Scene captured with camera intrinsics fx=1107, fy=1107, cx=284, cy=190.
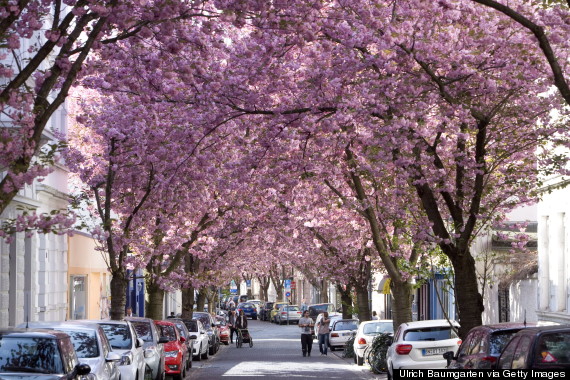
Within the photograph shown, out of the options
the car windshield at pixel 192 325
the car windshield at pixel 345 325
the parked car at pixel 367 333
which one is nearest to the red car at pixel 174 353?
the parked car at pixel 367 333

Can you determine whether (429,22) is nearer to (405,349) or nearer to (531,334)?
(531,334)

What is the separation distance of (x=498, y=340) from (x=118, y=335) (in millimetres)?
8252

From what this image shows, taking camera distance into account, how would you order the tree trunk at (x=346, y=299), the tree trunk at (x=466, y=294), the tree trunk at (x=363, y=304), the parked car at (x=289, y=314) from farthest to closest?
the parked car at (x=289, y=314), the tree trunk at (x=346, y=299), the tree trunk at (x=363, y=304), the tree trunk at (x=466, y=294)

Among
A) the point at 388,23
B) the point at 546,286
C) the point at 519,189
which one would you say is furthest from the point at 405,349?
the point at 388,23

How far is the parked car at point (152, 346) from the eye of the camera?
22672mm

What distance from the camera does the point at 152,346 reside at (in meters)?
22.9

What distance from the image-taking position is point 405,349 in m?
22.9

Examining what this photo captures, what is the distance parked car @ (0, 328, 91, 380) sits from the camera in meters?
12.6

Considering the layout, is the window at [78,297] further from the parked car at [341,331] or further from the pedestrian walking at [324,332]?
the parked car at [341,331]

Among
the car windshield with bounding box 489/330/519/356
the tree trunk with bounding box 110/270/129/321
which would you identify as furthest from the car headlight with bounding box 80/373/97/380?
the tree trunk with bounding box 110/270/129/321

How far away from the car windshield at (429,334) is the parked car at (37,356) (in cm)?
1093

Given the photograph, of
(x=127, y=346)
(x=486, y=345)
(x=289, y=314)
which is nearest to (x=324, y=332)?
(x=127, y=346)

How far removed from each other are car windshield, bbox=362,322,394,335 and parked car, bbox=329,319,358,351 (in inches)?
322

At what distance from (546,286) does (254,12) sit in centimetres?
1629
